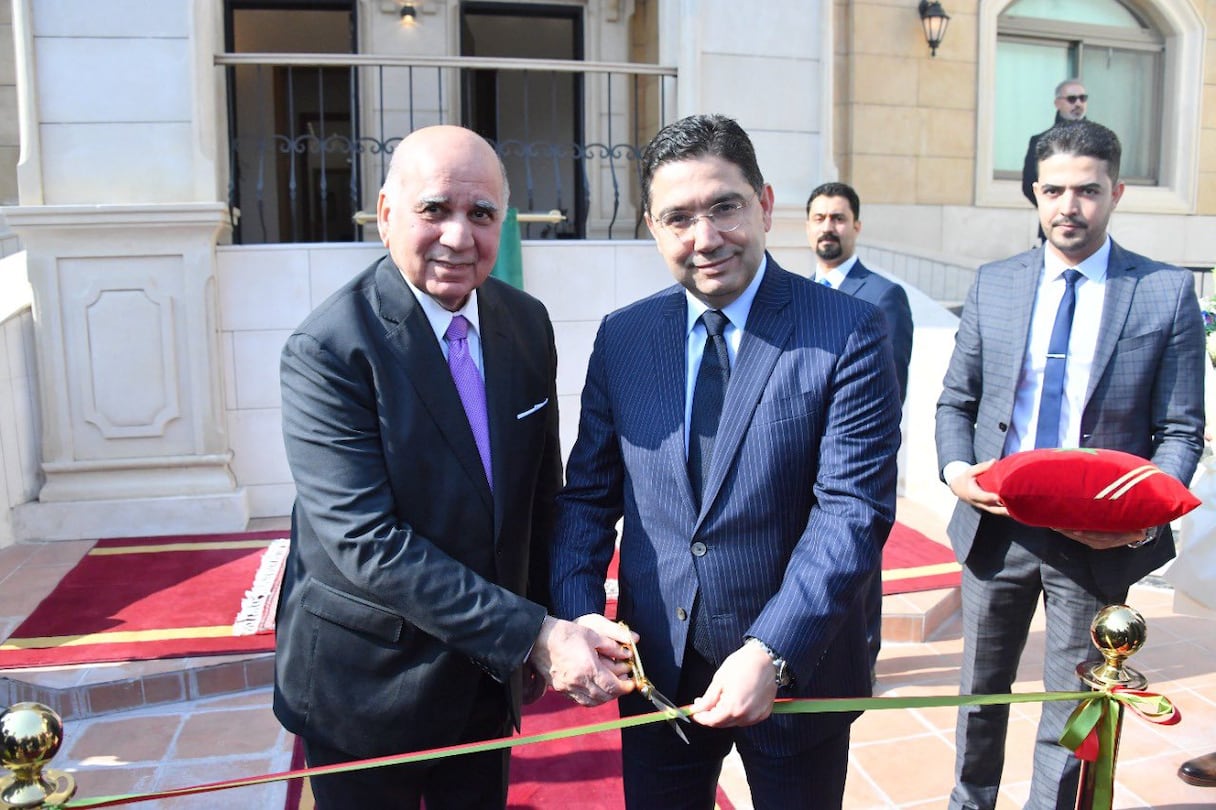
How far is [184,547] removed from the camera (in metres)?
5.16

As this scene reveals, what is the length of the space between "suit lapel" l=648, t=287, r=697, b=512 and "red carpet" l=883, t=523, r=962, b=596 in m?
3.06

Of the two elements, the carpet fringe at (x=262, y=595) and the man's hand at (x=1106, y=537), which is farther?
the carpet fringe at (x=262, y=595)

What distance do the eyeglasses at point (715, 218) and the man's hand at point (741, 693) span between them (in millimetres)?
737

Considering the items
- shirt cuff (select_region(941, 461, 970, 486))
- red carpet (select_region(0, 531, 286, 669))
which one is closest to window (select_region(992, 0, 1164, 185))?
shirt cuff (select_region(941, 461, 970, 486))

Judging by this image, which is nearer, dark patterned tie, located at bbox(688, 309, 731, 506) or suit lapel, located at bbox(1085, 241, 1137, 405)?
dark patterned tie, located at bbox(688, 309, 731, 506)

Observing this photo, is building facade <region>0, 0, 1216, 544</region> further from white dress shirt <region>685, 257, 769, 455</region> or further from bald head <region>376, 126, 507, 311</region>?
white dress shirt <region>685, 257, 769, 455</region>

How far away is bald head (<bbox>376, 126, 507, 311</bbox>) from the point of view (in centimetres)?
173

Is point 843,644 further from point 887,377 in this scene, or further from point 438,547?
point 438,547

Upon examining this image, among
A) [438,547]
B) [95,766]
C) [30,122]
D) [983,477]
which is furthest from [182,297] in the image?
[983,477]

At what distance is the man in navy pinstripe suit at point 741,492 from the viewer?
164 cm

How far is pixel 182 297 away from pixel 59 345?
0.71 m

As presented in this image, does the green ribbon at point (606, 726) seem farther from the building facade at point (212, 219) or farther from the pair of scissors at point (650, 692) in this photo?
the building facade at point (212, 219)

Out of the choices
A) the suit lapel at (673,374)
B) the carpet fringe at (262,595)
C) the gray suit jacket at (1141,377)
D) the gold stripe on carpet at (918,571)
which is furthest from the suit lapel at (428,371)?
the gold stripe on carpet at (918,571)

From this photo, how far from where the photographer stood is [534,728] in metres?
3.47
